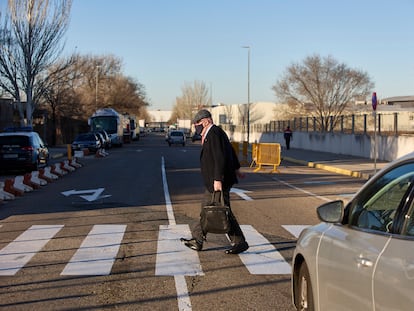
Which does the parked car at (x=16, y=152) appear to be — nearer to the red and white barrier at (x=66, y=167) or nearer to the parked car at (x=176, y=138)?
the red and white barrier at (x=66, y=167)

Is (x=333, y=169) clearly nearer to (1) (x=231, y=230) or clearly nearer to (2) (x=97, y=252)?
(1) (x=231, y=230)

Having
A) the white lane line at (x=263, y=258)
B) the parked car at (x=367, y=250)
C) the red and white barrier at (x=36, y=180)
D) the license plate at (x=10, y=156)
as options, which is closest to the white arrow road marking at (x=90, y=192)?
the red and white barrier at (x=36, y=180)

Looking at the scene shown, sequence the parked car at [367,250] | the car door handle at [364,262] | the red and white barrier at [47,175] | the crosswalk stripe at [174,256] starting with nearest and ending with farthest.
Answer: the parked car at [367,250] < the car door handle at [364,262] < the crosswalk stripe at [174,256] < the red and white barrier at [47,175]

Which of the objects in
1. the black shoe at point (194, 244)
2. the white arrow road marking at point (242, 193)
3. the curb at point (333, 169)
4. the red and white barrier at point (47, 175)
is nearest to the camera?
the black shoe at point (194, 244)

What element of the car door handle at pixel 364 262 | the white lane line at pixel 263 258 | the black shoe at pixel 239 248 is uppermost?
the car door handle at pixel 364 262

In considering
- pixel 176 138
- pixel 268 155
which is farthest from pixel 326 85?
pixel 268 155

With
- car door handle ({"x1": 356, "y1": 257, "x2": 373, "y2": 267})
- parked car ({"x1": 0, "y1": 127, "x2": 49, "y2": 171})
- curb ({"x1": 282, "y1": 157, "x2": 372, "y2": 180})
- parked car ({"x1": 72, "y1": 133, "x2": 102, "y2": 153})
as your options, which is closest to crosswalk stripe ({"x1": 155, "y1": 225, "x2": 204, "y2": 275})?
car door handle ({"x1": 356, "y1": 257, "x2": 373, "y2": 267})

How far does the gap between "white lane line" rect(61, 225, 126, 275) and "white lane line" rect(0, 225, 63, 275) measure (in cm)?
62

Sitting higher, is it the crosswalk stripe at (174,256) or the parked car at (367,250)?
the parked car at (367,250)

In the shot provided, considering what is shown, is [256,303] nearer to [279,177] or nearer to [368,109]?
[279,177]

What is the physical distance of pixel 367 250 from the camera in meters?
3.58

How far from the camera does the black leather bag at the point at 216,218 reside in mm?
7594

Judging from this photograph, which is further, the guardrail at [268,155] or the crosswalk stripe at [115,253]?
the guardrail at [268,155]

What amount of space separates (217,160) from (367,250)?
422 centimetres
